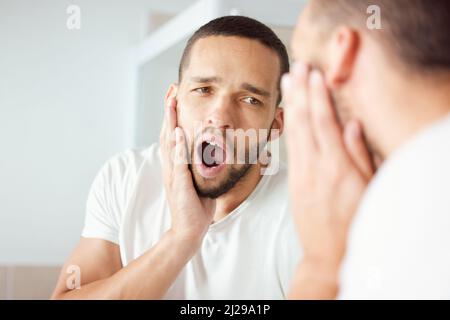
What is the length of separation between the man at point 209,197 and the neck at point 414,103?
0.34 m

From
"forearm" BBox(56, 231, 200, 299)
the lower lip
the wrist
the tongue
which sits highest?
the tongue

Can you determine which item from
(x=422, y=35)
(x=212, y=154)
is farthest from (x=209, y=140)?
(x=422, y=35)

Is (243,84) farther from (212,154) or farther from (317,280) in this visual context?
(317,280)

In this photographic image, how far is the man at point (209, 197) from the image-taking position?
2.69 ft

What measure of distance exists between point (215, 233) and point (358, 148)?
373mm

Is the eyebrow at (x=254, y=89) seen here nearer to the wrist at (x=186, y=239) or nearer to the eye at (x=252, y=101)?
the eye at (x=252, y=101)

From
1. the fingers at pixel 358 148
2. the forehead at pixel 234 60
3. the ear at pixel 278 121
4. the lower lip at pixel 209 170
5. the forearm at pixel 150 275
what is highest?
the forehead at pixel 234 60

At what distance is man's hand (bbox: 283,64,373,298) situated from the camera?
1.85 ft

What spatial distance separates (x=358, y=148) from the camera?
0.57 meters

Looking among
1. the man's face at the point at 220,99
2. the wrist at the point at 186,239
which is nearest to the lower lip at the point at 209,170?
the man's face at the point at 220,99

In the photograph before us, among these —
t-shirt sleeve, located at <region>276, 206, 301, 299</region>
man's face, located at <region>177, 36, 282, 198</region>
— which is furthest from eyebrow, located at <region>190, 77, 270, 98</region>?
t-shirt sleeve, located at <region>276, 206, 301, 299</region>

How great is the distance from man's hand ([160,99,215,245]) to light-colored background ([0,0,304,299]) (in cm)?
23

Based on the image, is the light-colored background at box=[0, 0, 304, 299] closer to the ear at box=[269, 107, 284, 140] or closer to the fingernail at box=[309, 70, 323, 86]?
the ear at box=[269, 107, 284, 140]

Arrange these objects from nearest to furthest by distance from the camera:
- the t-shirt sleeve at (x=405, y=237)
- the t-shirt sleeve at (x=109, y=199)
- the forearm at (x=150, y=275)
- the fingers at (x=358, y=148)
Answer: the t-shirt sleeve at (x=405, y=237) < the fingers at (x=358, y=148) < the forearm at (x=150, y=275) < the t-shirt sleeve at (x=109, y=199)
